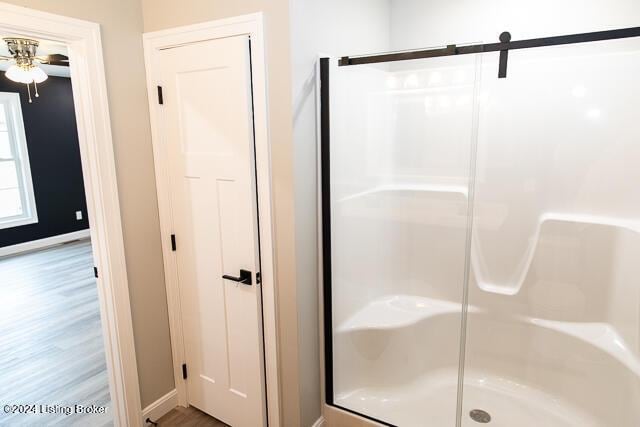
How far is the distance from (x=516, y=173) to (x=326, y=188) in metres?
1.32

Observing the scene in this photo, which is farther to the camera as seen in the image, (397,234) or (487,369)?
(397,234)

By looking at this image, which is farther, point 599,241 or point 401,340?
point 401,340

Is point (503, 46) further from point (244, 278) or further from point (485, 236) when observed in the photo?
point (244, 278)

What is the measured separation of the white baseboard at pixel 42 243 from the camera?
5.51m

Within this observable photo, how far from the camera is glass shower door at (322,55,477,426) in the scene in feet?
7.37

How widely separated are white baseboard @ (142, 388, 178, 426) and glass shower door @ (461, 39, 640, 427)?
1.75 m

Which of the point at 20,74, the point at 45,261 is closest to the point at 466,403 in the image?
the point at 20,74

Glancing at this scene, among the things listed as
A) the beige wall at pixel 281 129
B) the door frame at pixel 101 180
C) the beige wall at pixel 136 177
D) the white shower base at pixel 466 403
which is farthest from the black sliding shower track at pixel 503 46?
the white shower base at pixel 466 403

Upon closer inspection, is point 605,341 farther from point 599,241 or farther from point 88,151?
point 88,151

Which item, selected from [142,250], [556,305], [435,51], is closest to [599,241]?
[556,305]

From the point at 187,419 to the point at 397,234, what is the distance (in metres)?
1.79

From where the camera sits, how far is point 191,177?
215 cm

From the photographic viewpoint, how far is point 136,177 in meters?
2.15

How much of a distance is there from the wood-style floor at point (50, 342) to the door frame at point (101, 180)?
419mm
